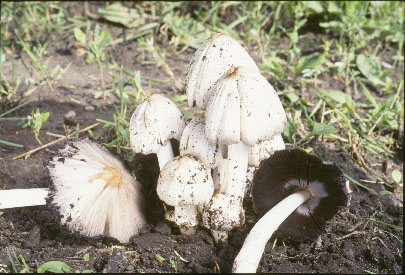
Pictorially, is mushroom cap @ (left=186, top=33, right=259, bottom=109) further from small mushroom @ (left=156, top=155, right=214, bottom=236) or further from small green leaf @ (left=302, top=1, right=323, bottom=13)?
small green leaf @ (left=302, top=1, right=323, bottom=13)

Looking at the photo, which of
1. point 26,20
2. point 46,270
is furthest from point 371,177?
point 26,20

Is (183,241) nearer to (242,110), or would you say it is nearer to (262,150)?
(262,150)

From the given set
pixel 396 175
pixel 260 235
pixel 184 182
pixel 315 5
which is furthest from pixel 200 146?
pixel 315 5

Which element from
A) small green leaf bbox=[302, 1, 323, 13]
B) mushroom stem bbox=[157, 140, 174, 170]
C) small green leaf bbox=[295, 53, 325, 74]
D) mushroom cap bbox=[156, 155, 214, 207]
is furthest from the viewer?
small green leaf bbox=[302, 1, 323, 13]

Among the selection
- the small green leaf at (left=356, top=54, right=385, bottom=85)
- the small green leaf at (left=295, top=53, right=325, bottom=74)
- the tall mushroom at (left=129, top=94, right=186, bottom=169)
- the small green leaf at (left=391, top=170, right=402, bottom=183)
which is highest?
the tall mushroom at (left=129, top=94, right=186, bottom=169)

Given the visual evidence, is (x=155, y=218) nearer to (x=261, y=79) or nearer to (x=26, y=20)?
(x=261, y=79)

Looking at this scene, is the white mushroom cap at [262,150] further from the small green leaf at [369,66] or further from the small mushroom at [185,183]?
the small green leaf at [369,66]

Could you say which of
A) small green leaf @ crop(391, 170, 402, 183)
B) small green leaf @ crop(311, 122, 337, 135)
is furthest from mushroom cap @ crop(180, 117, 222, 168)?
small green leaf @ crop(391, 170, 402, 183)
